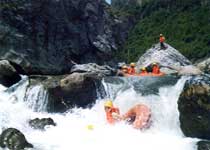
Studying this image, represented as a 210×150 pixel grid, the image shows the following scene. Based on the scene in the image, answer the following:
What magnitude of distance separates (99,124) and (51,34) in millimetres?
40590

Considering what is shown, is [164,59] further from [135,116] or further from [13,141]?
[13,141]

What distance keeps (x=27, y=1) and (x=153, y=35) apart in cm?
7116

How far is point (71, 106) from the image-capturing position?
24.9 m

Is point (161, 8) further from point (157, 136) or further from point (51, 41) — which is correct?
point (157, 136)

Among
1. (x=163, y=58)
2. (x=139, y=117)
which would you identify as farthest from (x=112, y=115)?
(x=163, y=58)

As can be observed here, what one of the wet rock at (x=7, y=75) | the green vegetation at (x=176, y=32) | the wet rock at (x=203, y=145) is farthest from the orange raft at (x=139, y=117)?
the green vegetation at (x=176, y=32)

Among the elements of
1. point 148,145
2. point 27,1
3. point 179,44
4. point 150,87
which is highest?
point 179,44

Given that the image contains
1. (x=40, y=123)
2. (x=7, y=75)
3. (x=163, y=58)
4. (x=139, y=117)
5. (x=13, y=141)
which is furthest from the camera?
(x=163, y=58)

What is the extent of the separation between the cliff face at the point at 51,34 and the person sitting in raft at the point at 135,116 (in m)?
24.0

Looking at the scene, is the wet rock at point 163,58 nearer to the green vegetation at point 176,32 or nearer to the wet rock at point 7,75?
the wet rock at point 7,75

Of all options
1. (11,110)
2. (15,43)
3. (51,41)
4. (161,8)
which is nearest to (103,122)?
(11,110)

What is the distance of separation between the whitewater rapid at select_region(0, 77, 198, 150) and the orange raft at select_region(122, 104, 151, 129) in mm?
246

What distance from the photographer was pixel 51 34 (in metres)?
61.3

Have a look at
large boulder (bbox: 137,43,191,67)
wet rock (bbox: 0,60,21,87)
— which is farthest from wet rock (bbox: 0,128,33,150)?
large boulder (bbox: 137,43,191,67)
